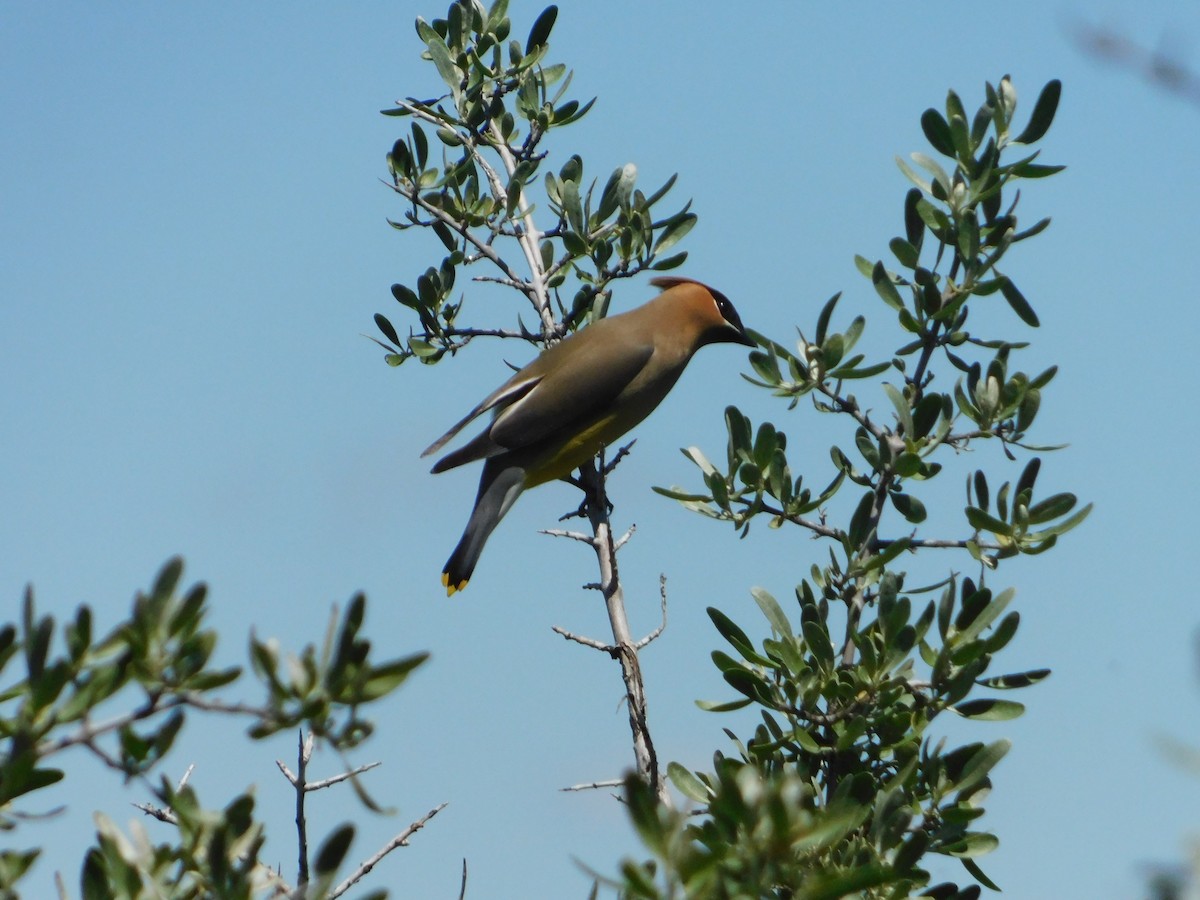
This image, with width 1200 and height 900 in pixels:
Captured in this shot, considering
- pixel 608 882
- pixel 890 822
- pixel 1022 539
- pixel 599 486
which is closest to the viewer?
pixel 608 882

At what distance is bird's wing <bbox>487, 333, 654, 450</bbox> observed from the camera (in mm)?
5438

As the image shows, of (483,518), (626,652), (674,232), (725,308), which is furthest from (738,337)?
(626,652)

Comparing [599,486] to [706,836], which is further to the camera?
[599,486]

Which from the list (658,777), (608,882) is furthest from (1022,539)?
(608,882)

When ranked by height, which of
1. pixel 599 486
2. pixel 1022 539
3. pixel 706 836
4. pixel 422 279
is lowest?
pixel 706 836

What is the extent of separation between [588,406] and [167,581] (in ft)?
12.7

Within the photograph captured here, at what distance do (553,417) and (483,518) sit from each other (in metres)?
0.43

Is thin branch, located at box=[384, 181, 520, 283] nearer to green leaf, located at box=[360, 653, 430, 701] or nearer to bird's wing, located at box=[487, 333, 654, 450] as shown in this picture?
bird's wing, located at box=[487, 333, 654, 450]

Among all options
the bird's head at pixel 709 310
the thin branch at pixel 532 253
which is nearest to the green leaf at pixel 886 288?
the thin branch at pixel 532 253

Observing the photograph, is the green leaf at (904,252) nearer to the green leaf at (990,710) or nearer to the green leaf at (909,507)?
the green leaf at (909,507)

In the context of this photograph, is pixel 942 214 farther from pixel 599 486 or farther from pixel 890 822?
pixel 599 486

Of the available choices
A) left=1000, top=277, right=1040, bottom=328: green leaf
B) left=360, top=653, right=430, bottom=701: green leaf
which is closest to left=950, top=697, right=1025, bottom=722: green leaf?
left=1000, top=277, right=1040, bottom=328: green leaf

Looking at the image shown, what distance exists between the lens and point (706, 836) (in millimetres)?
2326

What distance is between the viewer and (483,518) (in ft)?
17.9
